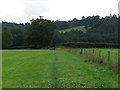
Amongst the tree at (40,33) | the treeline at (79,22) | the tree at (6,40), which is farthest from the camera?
the treeline at (79,22)

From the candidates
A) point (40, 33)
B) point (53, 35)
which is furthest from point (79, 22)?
point (40, 33)

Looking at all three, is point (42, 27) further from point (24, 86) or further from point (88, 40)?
point (24, 86)

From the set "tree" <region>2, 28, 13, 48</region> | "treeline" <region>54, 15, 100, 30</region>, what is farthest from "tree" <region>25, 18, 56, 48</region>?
"treeline" <region>54, 15, 100, 30</region>

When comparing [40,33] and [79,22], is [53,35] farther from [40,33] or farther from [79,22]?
[79,22]

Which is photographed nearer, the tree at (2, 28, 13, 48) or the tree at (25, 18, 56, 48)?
the tree at (25, 18, 56, 48)

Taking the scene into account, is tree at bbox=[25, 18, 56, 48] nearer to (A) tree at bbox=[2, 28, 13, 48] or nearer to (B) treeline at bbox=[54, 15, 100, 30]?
(A) tree at bbox=[2, 28, 13, 48]

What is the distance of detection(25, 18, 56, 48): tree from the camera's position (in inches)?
3861

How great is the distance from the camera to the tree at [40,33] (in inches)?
3861

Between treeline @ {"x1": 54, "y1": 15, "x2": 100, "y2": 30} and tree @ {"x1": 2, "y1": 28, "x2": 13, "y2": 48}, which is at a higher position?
treeline @ {"x1": 54, "y1": 15, "x2": 100, "y2": 30}

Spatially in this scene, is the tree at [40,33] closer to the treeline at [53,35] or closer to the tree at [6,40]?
the treeline at [53,35]

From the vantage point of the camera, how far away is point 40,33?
98750 mm

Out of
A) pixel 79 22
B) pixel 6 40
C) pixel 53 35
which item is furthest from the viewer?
pixel 79 22

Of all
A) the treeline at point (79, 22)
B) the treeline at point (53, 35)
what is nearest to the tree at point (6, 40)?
the treeline at point (53, 35)

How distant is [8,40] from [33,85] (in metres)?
103
